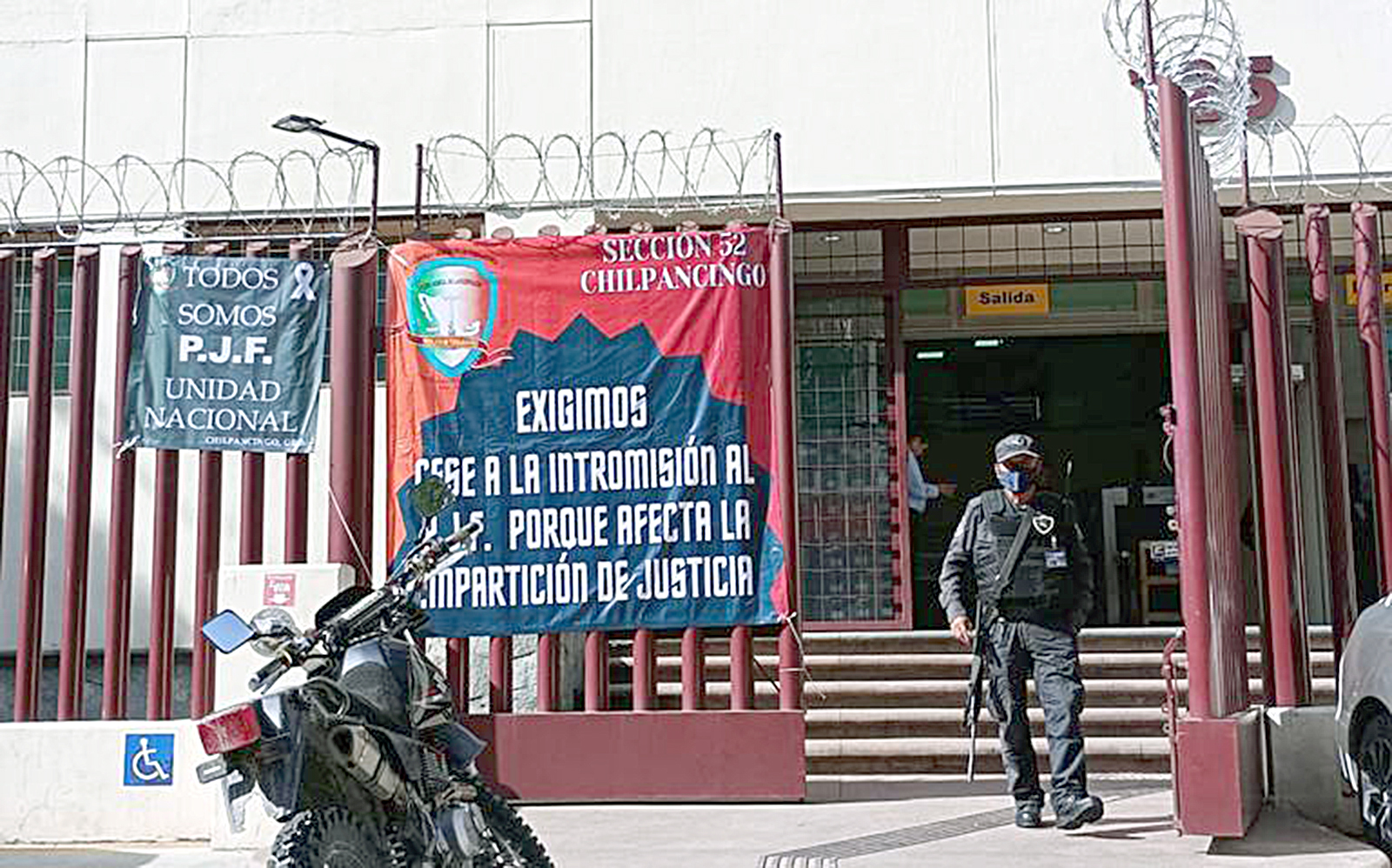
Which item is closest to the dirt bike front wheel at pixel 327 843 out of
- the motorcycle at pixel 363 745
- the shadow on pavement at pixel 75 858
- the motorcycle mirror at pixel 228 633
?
the motorcycle at pixel 363 745

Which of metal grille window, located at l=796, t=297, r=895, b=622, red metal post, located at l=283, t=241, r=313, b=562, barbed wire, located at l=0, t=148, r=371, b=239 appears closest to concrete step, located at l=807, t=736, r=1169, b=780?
metal grille window, located at l=796, t=297, r=895, b=622

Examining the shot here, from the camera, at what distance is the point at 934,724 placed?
1046 centimetres

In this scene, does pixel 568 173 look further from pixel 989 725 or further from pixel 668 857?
pixel 668 857

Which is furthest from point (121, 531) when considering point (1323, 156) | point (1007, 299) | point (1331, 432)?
point (1323, 156)

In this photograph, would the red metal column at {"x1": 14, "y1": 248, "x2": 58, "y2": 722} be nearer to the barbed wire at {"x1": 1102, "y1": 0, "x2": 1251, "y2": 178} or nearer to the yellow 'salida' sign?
the barbed wire at {"x1": 1102, "y1": 0, "x2": 1251, "y2": 178}

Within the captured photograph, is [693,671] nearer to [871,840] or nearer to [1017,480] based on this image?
[871,840]

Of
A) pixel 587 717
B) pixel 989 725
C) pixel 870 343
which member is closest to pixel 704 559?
pixel 587 717

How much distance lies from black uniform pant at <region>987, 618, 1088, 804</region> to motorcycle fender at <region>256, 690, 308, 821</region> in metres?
4.07

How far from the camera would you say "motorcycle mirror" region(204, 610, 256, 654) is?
16.4ft

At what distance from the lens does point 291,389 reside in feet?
29.4

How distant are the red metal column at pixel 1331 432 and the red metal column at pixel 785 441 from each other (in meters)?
2.87

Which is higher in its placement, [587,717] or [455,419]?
[455,419]

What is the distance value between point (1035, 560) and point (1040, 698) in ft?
2.19

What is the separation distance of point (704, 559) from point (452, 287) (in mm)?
2125
